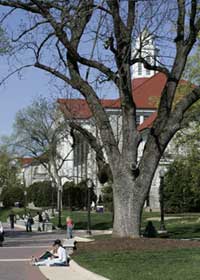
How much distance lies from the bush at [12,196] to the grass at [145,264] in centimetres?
9719

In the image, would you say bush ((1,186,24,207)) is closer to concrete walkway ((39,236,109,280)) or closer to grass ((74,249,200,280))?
grass ((74,249,200,280))

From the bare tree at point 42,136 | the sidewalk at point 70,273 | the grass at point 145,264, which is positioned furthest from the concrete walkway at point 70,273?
the bare tree at point 42,136

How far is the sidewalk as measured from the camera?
49.4 ft

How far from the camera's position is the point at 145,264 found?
52.6 feet

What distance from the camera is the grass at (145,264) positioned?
13.9 m

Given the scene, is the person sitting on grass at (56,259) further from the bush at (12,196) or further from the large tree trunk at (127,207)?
the bush at (12,196)

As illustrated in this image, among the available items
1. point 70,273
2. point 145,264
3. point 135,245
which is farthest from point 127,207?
point 145,264

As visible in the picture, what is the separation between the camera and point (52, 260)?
18891mm

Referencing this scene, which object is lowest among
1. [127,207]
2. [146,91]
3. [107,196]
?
[127,207]

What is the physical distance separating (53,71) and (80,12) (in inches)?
128

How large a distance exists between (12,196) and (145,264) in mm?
102730

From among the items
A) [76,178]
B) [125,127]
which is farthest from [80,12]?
[76,178]

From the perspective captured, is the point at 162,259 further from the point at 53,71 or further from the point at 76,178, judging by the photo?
the point at 76,178

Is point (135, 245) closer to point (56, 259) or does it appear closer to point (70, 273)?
point (56, 259)
